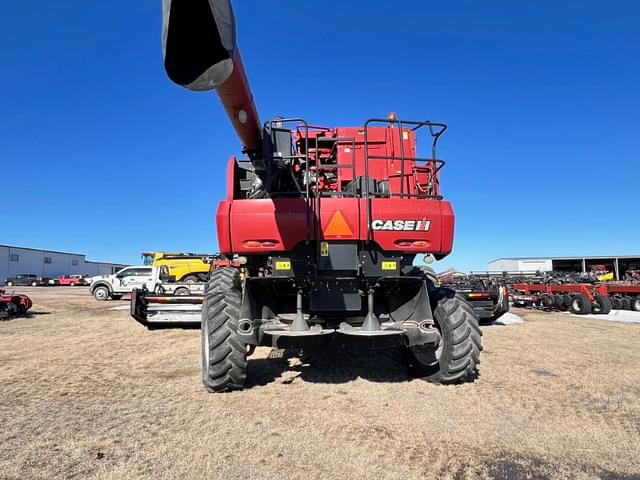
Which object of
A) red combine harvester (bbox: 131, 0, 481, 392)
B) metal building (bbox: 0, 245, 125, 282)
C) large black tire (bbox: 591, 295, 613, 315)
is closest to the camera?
red combine harvester (bbox: 131, 0, 481, 392)

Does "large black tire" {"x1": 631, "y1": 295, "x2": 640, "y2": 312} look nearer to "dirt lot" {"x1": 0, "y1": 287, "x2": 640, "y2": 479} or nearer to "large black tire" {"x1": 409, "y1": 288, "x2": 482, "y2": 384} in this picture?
"dirt lot" {"x1": 0, "y1": 287, "x2": 640, "y2": 479}

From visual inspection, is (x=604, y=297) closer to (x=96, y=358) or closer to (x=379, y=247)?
(x=379, y=247)

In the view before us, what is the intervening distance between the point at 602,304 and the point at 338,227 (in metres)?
16.3

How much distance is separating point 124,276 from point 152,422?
64.4 feet

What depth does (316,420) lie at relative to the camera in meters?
3.62

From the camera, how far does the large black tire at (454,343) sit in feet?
14.9

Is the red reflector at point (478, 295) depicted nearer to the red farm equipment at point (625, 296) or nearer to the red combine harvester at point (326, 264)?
the red combine harvester at point (326, 264)

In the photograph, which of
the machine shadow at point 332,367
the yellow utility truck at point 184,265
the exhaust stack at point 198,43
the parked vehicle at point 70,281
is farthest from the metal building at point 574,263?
the parked vehicle at point 70,281

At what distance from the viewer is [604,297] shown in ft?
52.9

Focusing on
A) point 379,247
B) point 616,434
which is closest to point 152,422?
point 379,247

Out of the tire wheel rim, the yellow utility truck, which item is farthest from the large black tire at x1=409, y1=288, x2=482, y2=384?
the yellow utility truck

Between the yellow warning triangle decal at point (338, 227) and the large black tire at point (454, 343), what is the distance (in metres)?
1.50

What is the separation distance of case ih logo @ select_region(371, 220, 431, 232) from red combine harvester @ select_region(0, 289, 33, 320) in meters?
12.7

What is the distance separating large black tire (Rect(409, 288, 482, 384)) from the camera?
4543 millimetres
